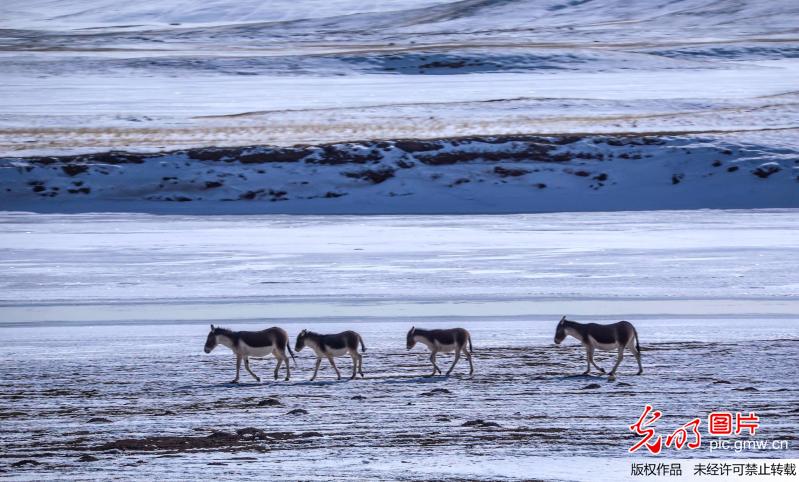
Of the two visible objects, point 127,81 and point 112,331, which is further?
point 127,81

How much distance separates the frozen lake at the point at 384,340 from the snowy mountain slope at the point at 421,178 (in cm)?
247

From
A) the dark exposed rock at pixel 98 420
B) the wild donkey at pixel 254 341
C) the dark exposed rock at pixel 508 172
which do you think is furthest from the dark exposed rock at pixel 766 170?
the dark exposed rock at pixel 98 420

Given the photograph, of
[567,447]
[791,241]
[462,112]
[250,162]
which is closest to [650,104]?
[462,112]

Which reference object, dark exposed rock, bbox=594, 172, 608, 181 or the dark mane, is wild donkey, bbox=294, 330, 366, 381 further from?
dark exposed rock, bbox=594, 172, 608, 181

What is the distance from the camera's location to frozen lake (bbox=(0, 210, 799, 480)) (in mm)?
8617

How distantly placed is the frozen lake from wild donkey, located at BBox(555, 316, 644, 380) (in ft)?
0.73

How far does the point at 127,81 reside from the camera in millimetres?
48562

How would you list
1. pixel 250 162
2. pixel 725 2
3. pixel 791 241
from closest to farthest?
pixel 791 241, pixel 250 162, pixel 725 2

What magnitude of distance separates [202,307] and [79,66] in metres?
41.2

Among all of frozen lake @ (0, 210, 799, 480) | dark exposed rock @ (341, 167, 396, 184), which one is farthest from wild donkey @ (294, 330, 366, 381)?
Answer: dark exposed rock @ (341, 167, 396, 184)

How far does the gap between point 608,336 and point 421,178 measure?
1606 cm

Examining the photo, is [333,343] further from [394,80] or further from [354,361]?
[394,80]

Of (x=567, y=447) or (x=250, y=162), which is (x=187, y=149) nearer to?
(x=250, y=162)

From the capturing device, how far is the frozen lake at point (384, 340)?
339 inches
